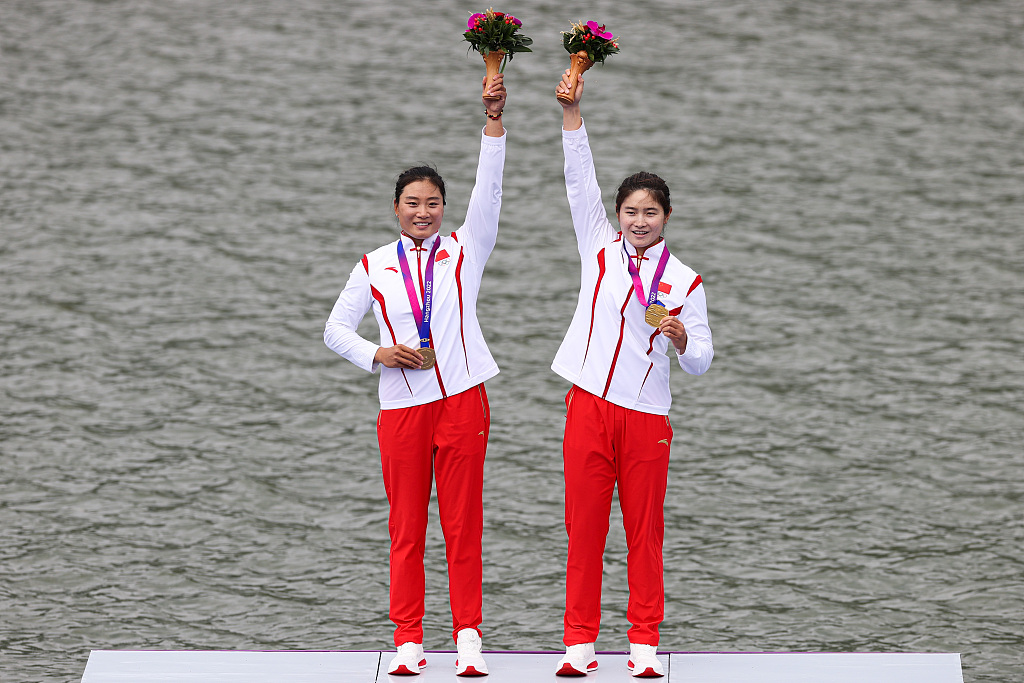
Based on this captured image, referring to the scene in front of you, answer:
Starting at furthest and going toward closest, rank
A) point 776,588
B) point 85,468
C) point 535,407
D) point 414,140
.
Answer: point 414,140, point 535,407, point 85,468, point 776,588

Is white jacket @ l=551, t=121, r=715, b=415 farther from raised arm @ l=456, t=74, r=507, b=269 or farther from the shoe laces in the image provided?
the shoe laces

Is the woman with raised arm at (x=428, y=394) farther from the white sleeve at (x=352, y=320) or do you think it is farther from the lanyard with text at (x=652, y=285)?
the lanyard with text at (x=652, y=285)

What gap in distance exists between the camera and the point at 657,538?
265 inches

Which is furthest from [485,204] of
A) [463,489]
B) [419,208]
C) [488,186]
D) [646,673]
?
[646,673]

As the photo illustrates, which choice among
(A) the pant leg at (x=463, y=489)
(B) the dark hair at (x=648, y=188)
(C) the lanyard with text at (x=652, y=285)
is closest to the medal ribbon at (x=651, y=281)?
(C) the lanyard with text at (x=652, y=285)

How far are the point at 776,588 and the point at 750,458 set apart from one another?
8.02ft

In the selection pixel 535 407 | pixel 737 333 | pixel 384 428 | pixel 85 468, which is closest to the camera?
pixel 384 428

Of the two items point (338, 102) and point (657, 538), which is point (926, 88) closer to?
point (338, 102)

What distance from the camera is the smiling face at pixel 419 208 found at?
664 cm

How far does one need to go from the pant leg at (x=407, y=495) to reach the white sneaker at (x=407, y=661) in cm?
4

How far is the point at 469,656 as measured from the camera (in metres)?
6.66

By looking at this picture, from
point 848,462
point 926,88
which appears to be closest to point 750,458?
point 848,462

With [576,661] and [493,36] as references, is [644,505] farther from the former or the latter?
[493,36]

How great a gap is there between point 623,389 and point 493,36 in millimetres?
1708
